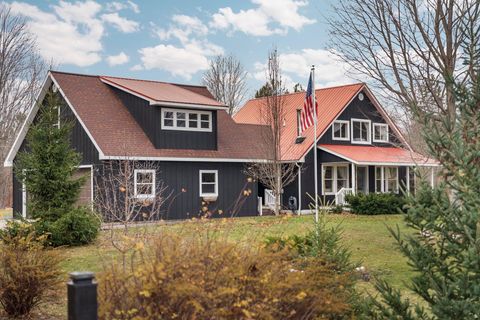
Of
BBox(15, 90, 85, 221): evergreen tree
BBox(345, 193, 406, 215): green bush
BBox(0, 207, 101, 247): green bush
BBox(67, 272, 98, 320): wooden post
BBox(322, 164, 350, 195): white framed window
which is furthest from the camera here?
BBox(322, 164, 350, 195): white framed window

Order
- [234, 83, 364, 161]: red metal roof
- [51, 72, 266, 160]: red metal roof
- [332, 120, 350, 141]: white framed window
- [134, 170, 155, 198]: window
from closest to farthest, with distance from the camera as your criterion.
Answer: [134, 170, 155, 198]: window, [51, 72, 266, 160]: red metal roof, [234, 83, 364, 161]: red metal roof, [332, 120, 350, 141]: white framed window

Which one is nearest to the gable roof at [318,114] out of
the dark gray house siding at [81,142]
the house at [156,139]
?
→ the house at [156,139]

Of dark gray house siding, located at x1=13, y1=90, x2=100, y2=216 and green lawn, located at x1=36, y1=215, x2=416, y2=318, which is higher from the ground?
dark gray house siding, located at x1=13, y1=90, x2=100, y2=216

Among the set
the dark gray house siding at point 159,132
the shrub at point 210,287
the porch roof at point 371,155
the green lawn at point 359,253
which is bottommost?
the green lawn at point 359,253

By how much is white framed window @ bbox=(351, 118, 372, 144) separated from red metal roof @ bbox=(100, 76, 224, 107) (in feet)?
32.8

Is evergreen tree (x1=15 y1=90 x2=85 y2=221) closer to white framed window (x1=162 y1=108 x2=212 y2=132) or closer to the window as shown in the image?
the window

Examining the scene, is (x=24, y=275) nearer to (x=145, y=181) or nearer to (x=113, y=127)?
(x=145, y=181)

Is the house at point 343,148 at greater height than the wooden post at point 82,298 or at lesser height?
greater

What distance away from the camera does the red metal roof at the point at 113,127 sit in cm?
2380

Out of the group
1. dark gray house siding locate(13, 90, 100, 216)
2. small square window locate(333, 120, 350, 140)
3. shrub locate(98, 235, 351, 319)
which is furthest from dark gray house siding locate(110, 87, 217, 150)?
shrub locate(98, 235, 351, 319)

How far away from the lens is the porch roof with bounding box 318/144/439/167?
3022cm

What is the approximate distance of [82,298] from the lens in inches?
159

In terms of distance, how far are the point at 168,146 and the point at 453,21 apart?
14904 mm

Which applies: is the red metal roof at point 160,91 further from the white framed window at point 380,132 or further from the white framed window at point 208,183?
the white framed window at point 380,132
